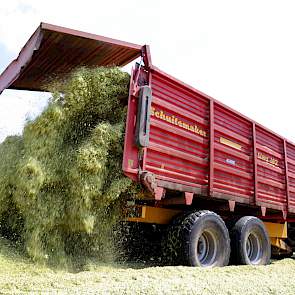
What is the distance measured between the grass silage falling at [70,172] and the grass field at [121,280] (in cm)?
25

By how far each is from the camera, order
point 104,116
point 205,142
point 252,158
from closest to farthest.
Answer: point 104,116, point 205,142, point 252,158

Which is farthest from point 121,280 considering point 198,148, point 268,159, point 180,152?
point 268,159

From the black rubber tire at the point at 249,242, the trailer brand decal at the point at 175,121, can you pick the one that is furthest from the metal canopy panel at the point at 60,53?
the black rubber tire at the point at 249,242

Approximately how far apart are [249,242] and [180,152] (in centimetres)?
241

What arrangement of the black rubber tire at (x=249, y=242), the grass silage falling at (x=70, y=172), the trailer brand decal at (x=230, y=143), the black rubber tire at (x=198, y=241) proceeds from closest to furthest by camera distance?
the grass silage falling at (x=70, y=172), the black rubber tire at (x=198, y=241), the black rubber tire at (x=249, y=242), the trailer brand decal at (x=230, y=143)

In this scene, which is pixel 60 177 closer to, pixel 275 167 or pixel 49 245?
pixel 49 245

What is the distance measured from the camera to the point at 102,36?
4.90m

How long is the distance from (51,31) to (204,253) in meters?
3.62

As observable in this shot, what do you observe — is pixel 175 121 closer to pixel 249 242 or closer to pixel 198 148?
pixel 198 148

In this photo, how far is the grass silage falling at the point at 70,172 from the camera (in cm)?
425

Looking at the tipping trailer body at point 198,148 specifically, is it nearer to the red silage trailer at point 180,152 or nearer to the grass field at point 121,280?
the red silage trailer at point 180,152

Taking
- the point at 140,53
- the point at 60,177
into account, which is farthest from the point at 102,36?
the point at 60,177

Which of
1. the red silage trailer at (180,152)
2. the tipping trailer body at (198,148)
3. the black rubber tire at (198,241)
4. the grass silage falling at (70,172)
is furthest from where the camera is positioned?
the black rubber tire at (198,241)

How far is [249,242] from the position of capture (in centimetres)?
667
